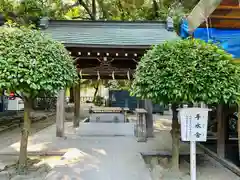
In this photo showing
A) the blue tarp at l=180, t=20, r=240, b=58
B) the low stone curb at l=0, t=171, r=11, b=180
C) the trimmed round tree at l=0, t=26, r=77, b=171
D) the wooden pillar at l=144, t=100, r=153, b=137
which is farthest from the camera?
the wooden pillar at l=144, t=100, r=153, b=137

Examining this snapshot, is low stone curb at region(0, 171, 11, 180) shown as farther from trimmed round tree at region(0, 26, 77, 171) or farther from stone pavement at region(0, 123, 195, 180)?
trimmed round tree at region(0, 26, 77, 171)

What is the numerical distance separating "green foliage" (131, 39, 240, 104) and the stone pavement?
1.64 meters

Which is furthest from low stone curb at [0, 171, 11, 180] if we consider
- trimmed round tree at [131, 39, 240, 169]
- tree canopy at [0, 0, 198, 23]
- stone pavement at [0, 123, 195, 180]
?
tree canopy at [0, 0, 198, 23]

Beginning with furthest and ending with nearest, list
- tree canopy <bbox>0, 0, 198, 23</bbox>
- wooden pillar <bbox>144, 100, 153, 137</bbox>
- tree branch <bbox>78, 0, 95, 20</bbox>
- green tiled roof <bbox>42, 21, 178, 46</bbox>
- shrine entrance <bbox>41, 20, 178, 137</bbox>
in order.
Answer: tree branch <bbox>78, 0, 95, 20</bbox>, tree canopy <bbox>0, 0, 198, 23</bbox>, wooden pillar <bbox>144, 100, 153, 137</bbox>, green tiled roof <bbox>42, 21, 178, 46</bbox>, shrine entrance <bbox>41, 20, 178, 137</bbox>

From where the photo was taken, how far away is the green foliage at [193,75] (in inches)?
181

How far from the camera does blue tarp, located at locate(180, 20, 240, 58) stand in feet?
19.3

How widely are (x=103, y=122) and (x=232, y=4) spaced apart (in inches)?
261

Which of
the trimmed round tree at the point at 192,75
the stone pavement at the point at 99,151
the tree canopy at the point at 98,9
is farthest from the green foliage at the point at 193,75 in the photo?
the tree canopy at the point at 98,9

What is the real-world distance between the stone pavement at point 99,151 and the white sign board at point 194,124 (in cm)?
149

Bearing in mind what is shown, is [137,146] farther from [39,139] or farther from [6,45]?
[6,45]

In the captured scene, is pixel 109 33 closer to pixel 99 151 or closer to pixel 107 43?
pixel 107 43

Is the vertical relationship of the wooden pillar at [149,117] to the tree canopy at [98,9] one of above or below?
below

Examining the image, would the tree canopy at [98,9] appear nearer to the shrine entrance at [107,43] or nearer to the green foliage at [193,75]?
the shrine entrance at [107,43]

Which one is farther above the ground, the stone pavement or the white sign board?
the white sign board
